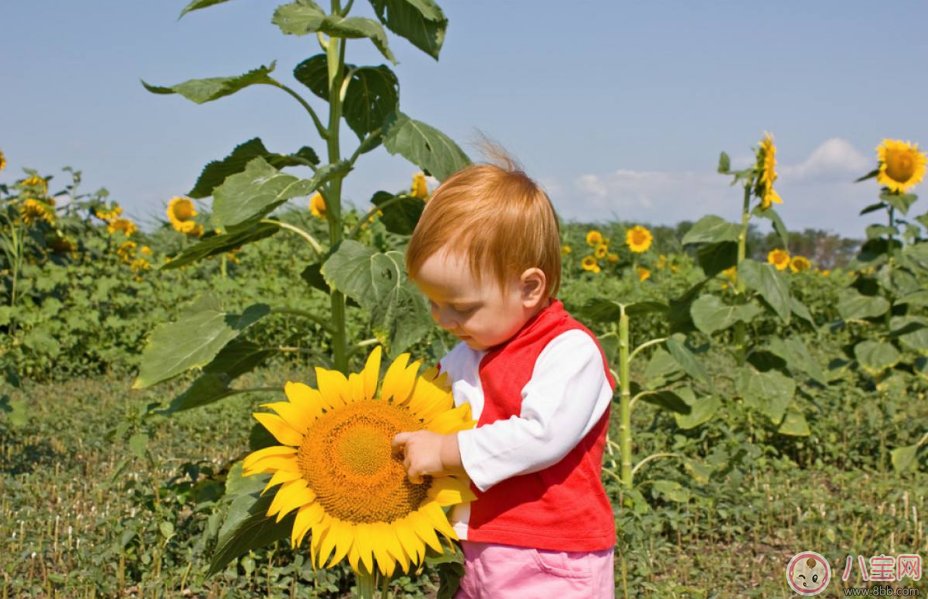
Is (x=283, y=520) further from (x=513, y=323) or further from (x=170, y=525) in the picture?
(x=170, y=525)

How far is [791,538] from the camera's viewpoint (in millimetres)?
3078

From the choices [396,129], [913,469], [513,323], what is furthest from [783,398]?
[513,323]

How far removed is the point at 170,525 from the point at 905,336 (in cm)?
345

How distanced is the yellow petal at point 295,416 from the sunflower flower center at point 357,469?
0.01 metres

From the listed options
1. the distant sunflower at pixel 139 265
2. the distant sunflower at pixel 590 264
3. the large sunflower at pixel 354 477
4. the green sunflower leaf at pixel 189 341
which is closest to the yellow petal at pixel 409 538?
the large sunflower at pixel 354 477

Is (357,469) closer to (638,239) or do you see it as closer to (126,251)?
(126,251)

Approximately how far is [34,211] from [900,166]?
5.16 m

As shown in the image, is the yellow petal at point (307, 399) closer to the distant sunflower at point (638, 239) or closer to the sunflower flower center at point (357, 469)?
the sunflower flower center at point (357, 469)

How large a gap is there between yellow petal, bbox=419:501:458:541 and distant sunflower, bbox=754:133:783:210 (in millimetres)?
2616

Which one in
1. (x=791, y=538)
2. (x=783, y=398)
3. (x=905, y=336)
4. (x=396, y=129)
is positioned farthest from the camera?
(x=905, y=336)

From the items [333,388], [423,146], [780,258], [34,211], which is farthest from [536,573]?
[780,258]

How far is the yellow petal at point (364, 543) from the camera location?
1.51 meters

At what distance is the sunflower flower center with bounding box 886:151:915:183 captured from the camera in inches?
183

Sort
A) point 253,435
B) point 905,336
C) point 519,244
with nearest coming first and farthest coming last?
point 519,244, point 253,435, point 905,336
